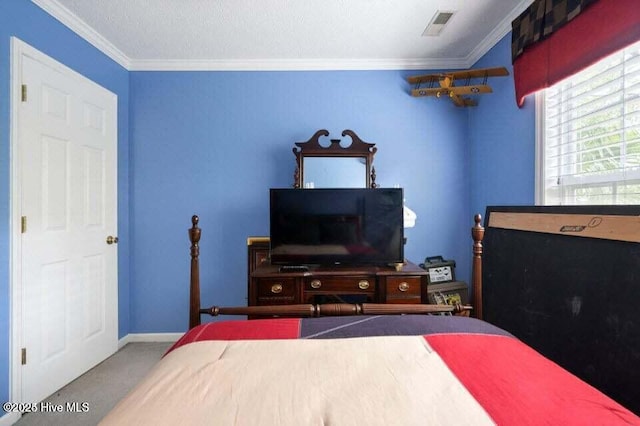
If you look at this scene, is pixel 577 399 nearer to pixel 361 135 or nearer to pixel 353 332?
pixel 353 332

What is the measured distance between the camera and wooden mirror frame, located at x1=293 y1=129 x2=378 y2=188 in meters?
2.73

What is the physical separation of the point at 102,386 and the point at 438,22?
11.8 ft

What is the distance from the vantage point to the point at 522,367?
894 millimetres

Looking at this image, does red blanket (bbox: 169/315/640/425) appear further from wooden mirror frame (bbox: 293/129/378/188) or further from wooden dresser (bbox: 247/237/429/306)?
wooden mirror frame (bbox: 293/129/378/188)

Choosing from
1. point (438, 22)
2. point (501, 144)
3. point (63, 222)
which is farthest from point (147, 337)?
point (438, 22)

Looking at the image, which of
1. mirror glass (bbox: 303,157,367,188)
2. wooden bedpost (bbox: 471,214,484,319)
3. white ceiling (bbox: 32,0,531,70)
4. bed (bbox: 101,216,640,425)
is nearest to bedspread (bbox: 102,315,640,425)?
bed (bbox: 101,216,640,425)

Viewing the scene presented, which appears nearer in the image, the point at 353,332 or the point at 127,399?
the point at 127,399

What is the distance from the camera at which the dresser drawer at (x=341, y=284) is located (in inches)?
91.3

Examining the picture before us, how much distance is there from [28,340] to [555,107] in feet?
11.8

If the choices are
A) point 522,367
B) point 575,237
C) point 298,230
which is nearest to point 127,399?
point 522,367

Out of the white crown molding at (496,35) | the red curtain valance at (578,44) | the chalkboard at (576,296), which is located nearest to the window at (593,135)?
the red curtain valance at (578,44)

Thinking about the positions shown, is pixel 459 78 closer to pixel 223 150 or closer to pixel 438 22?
pixel 438 22

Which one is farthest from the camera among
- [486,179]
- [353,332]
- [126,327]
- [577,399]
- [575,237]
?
[126,327]

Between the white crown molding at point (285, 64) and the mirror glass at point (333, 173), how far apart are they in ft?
2.88
